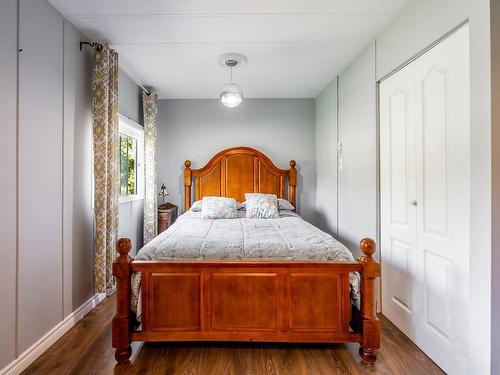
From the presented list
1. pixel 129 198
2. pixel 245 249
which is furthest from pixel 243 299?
pixel 129 198

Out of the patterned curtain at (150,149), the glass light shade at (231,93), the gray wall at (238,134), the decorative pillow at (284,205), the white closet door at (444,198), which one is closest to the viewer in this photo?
the white closet door at (444,198)

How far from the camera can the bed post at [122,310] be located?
1814 mm

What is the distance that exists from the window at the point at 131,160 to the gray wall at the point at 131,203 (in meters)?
0.10

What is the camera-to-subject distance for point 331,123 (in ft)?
12.3

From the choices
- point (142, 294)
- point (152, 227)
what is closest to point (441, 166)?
point (142, 294)

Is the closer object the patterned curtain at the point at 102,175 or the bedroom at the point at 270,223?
the bedroom at the point at 270,223

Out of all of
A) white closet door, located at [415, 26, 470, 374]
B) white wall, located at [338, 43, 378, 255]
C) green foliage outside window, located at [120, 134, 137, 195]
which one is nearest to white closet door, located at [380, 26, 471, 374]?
white closet door, located at [415, 26, 470, 374]

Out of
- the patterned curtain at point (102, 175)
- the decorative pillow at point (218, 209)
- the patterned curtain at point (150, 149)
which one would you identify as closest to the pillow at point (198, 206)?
the decorative pillow at point (218, 209)

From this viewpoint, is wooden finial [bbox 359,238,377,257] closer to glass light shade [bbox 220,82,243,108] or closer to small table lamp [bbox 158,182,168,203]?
glass light shade [bbox 220,82,243,108]

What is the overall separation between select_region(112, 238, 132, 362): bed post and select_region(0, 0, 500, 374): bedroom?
0.01m

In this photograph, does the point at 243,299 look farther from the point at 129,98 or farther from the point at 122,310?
the point at 129,98

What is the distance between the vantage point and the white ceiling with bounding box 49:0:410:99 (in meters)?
2.13

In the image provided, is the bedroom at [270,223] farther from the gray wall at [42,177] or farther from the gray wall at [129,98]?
the gray wall at [129,98]

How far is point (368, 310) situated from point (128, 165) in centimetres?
332
